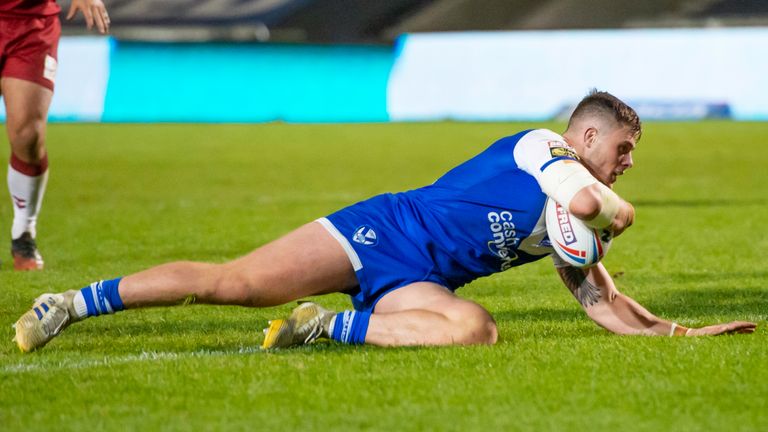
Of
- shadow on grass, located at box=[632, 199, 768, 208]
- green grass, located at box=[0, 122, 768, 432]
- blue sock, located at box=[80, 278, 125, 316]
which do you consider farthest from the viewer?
shadow on grass, located at box=[632, 199, 768, 208]

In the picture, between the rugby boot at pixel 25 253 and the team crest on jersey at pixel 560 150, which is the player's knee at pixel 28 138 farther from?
the team crest on jersey at pixel 560 150

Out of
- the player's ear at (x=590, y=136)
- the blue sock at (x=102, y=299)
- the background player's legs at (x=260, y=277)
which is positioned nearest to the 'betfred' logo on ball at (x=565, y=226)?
the player's ear at (x=590, y=136)

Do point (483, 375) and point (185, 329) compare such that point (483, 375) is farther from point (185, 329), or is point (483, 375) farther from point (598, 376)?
point (185, 329)

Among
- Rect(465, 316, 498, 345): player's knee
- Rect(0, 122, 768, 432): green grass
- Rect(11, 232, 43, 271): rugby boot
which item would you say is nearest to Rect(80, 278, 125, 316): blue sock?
Rect(0, 122, 768, 432): green grass

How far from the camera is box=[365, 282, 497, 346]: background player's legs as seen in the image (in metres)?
5.00

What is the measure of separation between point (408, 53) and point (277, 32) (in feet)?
12.0

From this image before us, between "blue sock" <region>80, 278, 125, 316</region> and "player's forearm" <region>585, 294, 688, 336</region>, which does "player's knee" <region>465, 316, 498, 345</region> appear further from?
"blue sock" <region>80, 278, 125, 316</region>

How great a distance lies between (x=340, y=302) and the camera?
6965 millimetres

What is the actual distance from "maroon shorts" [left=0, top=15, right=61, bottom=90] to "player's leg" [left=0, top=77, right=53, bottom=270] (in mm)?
57

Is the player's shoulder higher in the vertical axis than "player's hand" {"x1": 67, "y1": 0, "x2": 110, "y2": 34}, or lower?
higher

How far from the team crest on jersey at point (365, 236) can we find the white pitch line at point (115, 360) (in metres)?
0.61

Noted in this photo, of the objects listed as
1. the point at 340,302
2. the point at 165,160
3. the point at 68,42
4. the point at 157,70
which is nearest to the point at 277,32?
the point at 157,70

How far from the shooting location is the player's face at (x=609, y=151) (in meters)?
5.08

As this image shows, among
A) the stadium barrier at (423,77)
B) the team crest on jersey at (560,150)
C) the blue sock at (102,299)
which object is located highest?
the team crest on jersey at (560,150)
